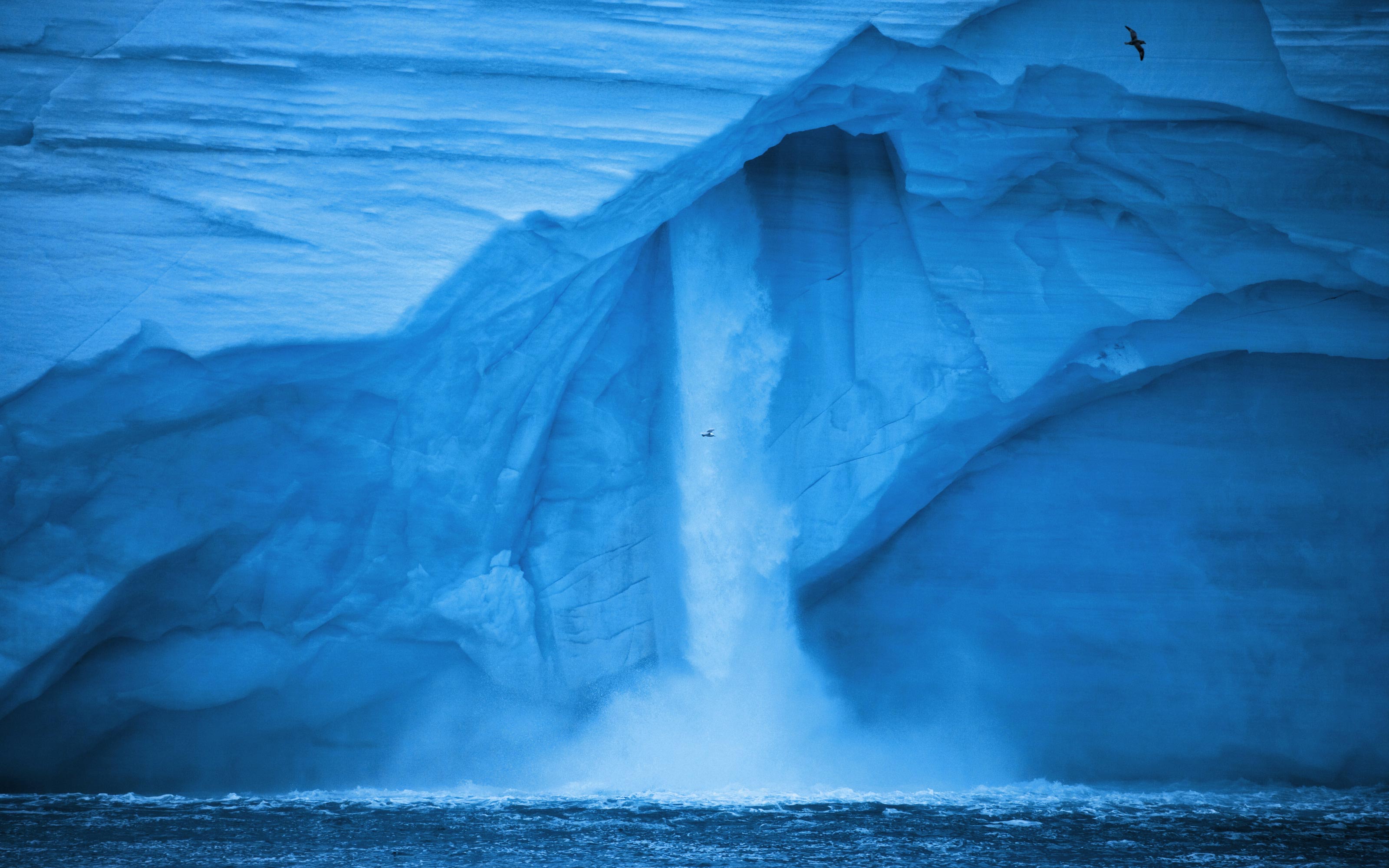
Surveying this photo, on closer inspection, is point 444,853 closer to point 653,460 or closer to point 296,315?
point 296,315

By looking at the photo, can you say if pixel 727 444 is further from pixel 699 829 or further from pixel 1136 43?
pixel 1136 43

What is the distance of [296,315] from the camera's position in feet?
20.6

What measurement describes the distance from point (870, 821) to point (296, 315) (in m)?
4.42

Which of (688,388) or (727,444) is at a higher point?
(688,388)

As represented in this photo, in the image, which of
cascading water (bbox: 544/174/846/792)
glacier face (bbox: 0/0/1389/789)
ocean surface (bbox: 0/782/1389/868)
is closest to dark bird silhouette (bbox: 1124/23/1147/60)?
glacier face (bbox: 0/0/1389/789)

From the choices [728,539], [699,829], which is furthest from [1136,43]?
[699,829]

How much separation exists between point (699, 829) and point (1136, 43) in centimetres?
512

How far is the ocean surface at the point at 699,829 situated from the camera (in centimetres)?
514

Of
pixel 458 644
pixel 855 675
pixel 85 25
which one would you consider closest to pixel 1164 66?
pixel 855 675

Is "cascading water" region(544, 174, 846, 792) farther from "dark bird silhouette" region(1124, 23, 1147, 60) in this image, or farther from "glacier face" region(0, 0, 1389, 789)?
"dark bird silhouette" region(1124, 23, 1147, 60)

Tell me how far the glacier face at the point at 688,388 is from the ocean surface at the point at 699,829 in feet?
2.90

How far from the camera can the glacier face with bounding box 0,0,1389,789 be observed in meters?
6.43

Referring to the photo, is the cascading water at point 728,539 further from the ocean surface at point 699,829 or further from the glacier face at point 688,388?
the ocean surface at point 699,829

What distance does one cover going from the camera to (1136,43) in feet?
20.7
